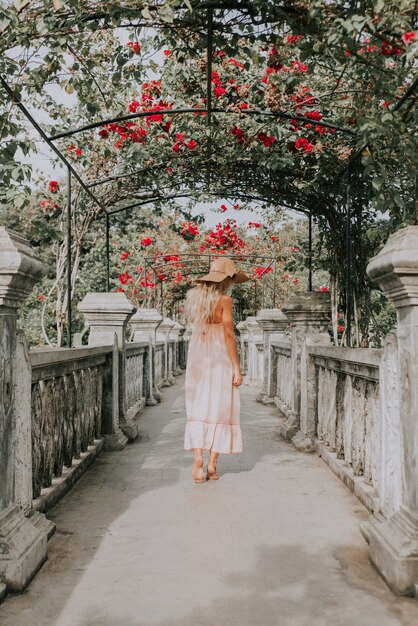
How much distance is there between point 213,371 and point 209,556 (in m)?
2.05

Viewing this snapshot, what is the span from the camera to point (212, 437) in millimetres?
5203

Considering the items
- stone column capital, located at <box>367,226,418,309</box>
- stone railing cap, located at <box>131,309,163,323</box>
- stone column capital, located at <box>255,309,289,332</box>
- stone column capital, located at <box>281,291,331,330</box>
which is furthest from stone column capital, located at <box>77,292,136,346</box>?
stone railing cap, located at <box>131,309,163,323</box>

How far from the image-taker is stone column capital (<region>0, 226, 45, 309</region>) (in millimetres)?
2955

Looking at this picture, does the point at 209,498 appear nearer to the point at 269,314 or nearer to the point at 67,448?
the point at 67,448

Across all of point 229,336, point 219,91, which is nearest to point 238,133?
point 219,91

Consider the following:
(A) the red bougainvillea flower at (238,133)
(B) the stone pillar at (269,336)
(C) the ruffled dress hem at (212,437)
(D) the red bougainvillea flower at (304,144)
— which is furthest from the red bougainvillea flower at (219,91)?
(B) the stone pillar at (269,336)

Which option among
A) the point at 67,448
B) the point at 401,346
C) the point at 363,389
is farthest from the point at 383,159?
the point at 67,448

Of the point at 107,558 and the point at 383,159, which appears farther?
the point at 383,159

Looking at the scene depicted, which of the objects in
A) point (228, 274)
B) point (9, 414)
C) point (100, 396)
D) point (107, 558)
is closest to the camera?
point (9, 414)

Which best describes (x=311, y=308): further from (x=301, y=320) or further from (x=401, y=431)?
(x=401, y=431)

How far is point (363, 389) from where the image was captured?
439cm

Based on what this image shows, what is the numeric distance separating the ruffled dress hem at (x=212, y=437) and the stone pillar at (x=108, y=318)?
6.16 feet

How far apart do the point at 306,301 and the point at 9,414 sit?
423cm

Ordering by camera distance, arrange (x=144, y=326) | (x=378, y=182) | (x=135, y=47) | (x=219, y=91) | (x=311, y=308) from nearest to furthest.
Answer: (x=378, y=182) → (x=135, y=47) → (x=219, y=91) → (x=311, y=308) → (x=144, y=326)
